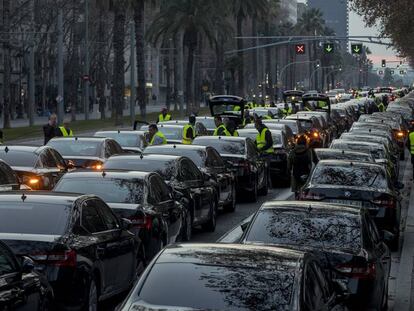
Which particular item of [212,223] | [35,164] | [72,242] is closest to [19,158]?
[35,164]

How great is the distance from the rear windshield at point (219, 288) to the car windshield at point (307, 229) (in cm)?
361

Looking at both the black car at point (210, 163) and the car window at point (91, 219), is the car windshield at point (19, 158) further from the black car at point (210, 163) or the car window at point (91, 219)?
the car window at point (91, 219)

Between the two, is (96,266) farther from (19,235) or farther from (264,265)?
(264,265)

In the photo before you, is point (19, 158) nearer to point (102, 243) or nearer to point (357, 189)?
point (357, 189)

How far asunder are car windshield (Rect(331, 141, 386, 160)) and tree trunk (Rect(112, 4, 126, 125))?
38.5 m

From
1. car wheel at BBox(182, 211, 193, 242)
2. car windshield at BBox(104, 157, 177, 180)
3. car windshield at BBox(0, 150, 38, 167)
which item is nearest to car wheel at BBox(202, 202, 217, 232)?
car windshield at BBox(104, 157, 177, 180)

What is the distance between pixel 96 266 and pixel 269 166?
19.7 metres

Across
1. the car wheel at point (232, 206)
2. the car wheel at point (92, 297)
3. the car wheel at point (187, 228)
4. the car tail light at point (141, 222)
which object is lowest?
the car wheel at point (232, 206)

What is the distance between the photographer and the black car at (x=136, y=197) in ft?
49.6

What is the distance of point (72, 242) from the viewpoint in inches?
459

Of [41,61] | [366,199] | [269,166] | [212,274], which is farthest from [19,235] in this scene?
[41,61]

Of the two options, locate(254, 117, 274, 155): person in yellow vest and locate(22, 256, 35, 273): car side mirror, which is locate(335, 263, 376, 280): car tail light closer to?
locate(22, 256, 35, 273): car side mirror

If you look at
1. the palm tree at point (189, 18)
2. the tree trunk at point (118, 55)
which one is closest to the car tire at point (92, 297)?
the tree trunk at point (118, 55)

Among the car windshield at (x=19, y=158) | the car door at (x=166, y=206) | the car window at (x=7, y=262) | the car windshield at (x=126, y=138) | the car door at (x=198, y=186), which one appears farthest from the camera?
the car windshield at (x=126, y=138)
